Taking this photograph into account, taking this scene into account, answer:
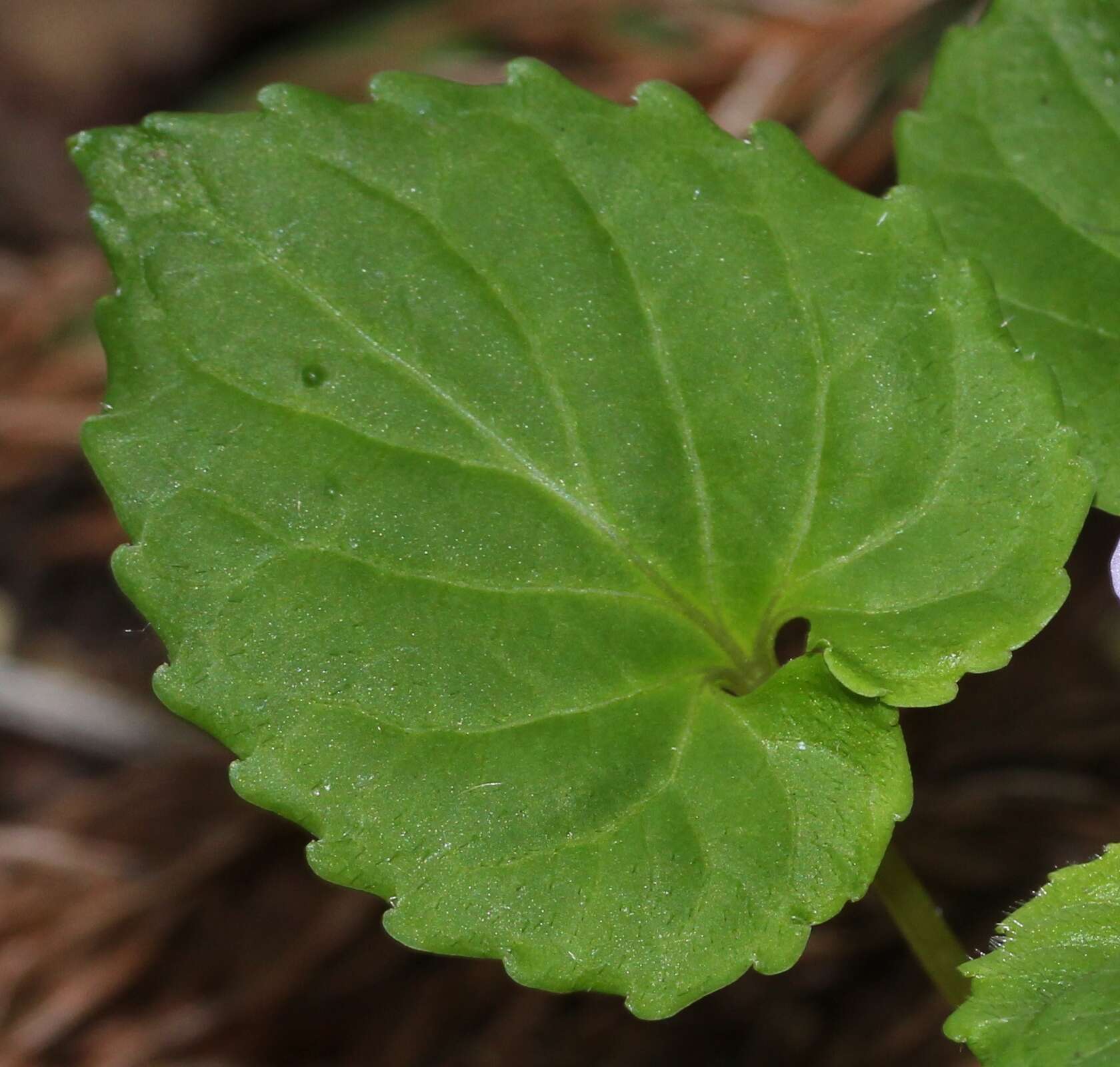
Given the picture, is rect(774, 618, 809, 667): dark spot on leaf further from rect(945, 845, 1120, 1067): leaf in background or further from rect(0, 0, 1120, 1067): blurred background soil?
rect(945, 845, 1120, 1067): leaf in background

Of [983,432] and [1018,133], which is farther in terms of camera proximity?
[1018,133]

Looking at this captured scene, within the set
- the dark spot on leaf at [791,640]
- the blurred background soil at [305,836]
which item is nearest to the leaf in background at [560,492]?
the dark spot on leaf at [791,640]

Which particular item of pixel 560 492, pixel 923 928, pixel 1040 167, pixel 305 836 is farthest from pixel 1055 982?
pixel 305 836

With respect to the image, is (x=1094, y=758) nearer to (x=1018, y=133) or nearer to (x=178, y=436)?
(x=1018, y=133)

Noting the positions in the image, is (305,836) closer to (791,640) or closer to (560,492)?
(791,640)

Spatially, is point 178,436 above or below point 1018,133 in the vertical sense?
below

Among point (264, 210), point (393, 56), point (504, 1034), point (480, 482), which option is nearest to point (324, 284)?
point (264, 210)

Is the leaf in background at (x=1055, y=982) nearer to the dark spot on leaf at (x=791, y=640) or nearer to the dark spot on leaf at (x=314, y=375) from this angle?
the dark spot on leaf at (x=314, y=375)
